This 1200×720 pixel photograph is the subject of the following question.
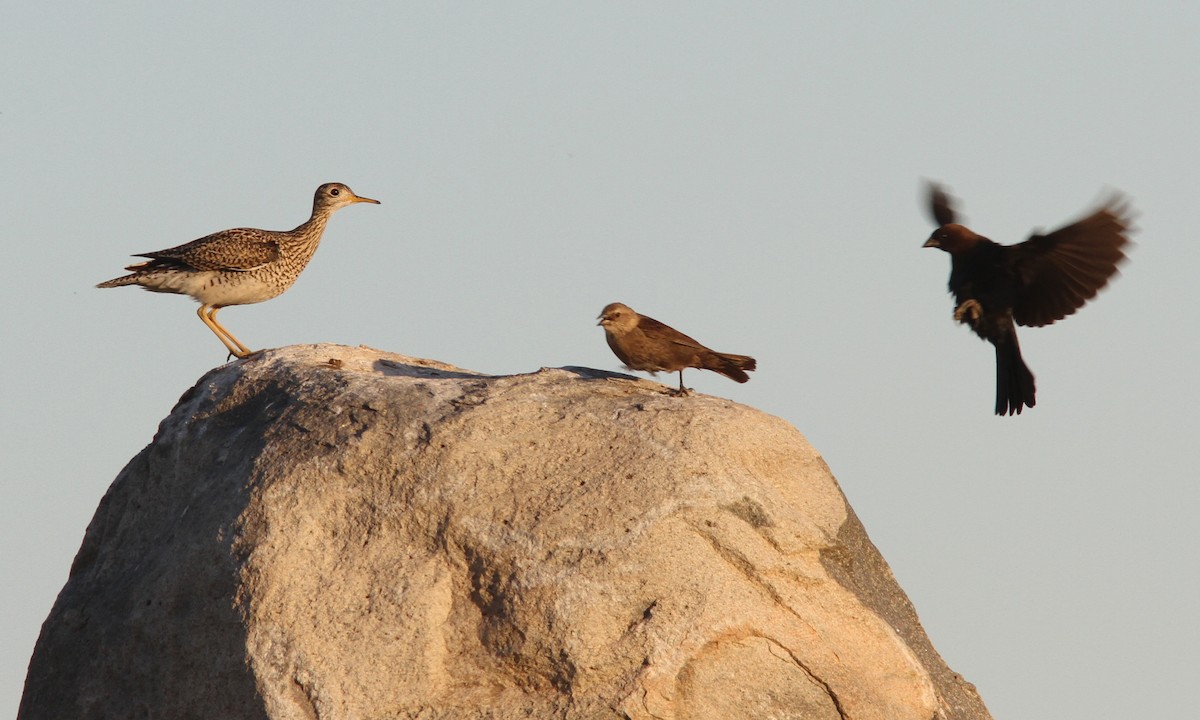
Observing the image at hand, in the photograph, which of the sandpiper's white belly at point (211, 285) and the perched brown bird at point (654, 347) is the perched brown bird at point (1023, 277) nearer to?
the perched brown bird at point (654, 347)

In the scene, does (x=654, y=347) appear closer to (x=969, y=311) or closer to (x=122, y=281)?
(x=969, y=311)

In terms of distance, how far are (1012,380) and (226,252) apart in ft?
24.3

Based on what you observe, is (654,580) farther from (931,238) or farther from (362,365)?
(931,238)

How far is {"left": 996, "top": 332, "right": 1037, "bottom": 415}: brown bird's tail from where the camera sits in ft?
38.9

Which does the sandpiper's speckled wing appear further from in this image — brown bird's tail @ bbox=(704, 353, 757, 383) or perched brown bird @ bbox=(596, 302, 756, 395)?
brown bird's tail @ bbox=(704, 353, 757, 383)

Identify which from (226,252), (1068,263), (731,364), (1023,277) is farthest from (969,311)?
(226,252)

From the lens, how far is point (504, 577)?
285 inches

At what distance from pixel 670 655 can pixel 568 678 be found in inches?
21.6

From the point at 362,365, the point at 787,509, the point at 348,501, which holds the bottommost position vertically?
the point at 787,509

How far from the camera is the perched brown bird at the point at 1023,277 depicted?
35.8 ft

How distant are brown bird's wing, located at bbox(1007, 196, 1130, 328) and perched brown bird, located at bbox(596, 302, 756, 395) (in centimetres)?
334

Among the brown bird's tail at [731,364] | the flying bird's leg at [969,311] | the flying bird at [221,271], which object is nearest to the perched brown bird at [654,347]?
the brown bird's tail at [731,364]

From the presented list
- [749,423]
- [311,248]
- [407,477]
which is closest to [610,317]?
[749,423]

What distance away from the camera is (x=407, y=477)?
24.8 feet
